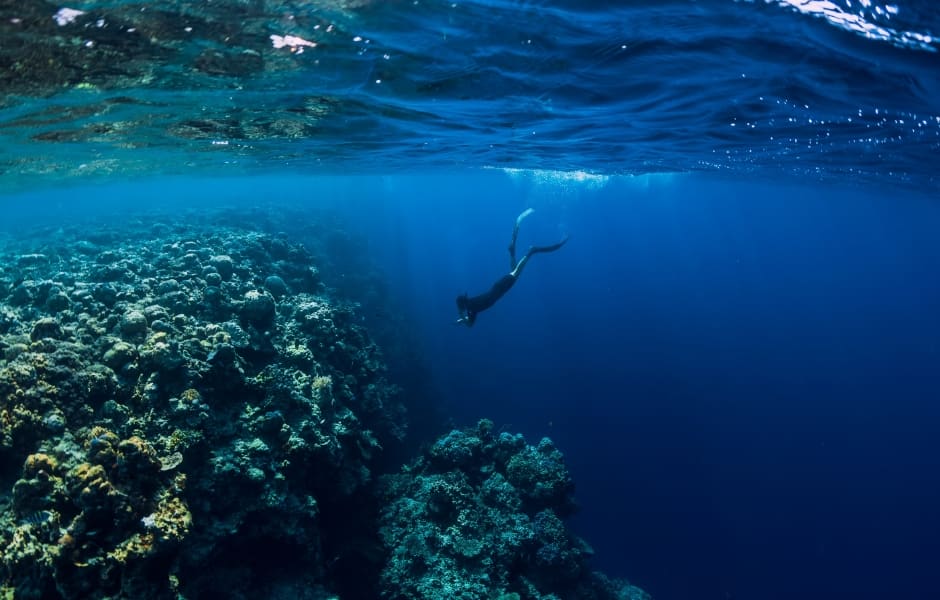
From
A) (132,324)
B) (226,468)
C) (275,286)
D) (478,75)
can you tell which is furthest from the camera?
(275,286)

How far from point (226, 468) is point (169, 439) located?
104cm

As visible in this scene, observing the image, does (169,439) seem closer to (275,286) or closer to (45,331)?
(45,331)

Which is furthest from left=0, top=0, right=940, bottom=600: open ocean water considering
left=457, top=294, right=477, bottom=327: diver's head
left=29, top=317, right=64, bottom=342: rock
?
left=457, top=294, right=477, bottom=327: diver's head

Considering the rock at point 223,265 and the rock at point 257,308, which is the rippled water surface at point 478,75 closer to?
the rock at point 223,265

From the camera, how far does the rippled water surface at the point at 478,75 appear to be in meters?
7.77

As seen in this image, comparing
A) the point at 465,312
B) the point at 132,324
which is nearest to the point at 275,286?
the point at 132,324

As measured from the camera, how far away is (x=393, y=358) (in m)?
25.6

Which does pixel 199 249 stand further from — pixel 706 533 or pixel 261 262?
pixel 706 533

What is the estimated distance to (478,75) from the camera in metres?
11.3

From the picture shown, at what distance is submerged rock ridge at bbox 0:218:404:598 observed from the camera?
5.84 m

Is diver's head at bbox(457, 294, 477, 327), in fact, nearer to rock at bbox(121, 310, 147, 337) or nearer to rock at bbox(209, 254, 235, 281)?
rock at bbox(209, 254, 235, 281)

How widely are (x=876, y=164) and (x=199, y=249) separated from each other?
98.3 feet

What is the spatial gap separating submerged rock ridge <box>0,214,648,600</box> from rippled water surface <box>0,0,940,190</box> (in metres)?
4.96

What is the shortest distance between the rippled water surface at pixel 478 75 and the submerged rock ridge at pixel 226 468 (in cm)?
496
